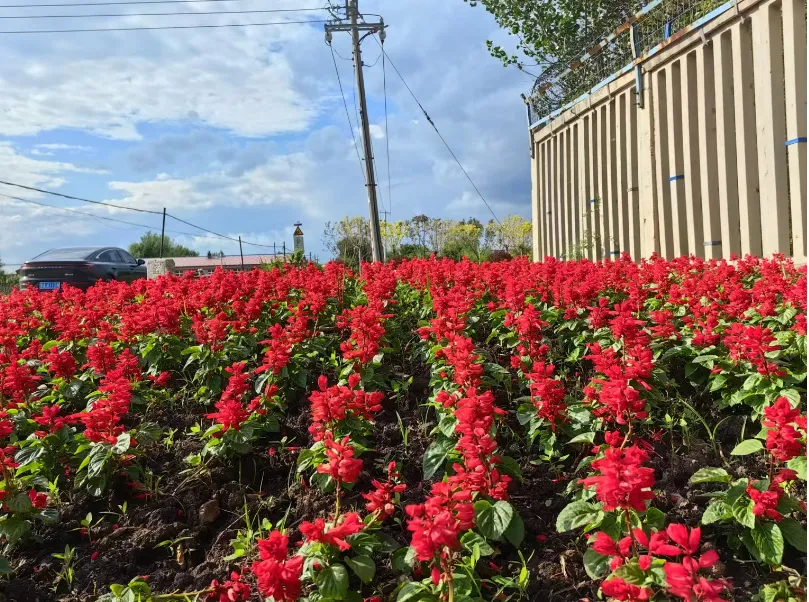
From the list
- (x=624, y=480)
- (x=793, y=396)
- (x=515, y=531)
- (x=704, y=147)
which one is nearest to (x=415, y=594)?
(x=515, y=531)

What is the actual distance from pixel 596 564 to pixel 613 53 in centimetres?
1186

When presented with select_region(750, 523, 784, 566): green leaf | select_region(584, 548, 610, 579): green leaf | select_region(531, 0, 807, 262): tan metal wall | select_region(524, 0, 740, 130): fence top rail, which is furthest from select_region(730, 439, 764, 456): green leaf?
select_region(524, 0, 740, 130): fence top rail

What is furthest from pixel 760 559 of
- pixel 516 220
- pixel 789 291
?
pixel 516 220

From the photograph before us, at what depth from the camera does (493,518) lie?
2.03 metres

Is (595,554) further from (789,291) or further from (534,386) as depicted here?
(789,291)

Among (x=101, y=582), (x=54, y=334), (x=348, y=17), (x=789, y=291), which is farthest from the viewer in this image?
(x=348, y=17)

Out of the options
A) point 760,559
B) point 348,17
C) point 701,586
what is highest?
point 348,17

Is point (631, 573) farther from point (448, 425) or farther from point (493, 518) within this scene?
point (448, 425)

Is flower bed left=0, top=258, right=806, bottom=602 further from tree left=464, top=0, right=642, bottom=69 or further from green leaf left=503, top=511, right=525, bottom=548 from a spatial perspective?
tree left=464, top=0, right=642, bottom=69

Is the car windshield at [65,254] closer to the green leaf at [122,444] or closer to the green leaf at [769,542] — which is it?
the green leaf at [122,444]

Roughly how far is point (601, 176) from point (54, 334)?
9.81m

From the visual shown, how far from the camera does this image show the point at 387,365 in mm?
4105

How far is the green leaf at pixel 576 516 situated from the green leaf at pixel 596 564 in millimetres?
109

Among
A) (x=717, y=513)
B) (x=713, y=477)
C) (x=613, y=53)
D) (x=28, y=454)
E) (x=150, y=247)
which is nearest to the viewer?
(x=717, y=513)
